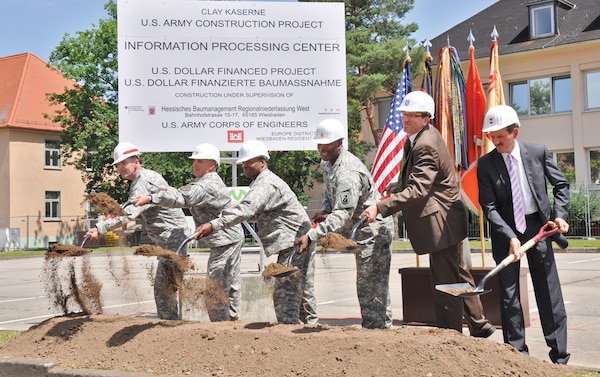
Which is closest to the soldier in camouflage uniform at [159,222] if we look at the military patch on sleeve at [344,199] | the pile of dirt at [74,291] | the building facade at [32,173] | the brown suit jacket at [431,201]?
the pile of dirt at [74,291]

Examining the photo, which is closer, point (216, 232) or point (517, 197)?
point (517, 197)

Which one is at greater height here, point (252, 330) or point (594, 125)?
point (594, 125)

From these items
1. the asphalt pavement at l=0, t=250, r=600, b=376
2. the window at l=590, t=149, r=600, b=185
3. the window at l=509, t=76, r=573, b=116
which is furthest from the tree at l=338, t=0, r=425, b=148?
the asphalt pavement at l=0, t=250, r=600, b=376

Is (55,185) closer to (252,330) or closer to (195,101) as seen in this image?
(195,101)

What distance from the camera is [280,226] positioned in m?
7.57

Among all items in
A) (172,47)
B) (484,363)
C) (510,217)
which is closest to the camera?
(484,363)

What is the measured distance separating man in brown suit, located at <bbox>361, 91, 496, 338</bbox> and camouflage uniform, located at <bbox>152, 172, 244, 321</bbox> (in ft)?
8.33

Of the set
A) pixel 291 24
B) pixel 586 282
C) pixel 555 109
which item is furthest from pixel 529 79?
pixel 291 24

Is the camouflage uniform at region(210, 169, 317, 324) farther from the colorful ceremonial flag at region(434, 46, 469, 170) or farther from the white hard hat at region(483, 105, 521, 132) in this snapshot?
the colorful ceremonial flag at region(434, 46, 469, 170)

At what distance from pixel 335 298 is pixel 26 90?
45182 mm

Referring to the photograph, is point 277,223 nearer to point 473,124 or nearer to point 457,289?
point 457,289

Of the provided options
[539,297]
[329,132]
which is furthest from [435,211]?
[329,132]

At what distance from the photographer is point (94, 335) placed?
7473mm

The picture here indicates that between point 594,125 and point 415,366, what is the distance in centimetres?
3343
